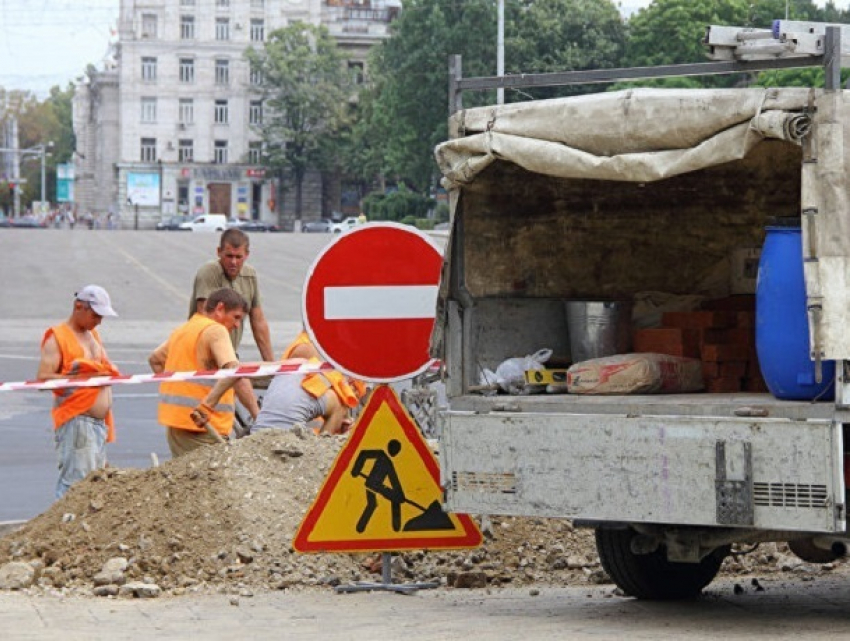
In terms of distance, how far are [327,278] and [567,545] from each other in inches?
89.5

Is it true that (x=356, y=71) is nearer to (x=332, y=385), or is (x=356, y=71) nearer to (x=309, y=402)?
(x=332, y=385)

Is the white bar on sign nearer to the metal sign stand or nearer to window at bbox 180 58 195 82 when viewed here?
the metal sign stand

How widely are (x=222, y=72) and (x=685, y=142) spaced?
139 meters

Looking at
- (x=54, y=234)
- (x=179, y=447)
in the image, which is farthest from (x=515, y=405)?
(x=54, y=234)

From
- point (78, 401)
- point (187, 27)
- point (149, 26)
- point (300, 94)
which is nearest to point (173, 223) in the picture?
point (300, 94)

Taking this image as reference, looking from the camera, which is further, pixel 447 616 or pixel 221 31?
pixel 221 31

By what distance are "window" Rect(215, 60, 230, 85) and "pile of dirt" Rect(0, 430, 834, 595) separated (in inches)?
5323

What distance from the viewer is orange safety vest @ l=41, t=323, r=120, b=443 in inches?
468

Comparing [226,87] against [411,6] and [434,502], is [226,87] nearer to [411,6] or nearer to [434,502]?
[411,6]

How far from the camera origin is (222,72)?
472 feet

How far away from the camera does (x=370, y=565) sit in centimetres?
993

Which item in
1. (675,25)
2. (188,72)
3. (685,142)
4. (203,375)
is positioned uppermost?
(188,72)

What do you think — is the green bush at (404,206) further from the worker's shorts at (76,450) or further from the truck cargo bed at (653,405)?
the truck cargo bed at (653,405)

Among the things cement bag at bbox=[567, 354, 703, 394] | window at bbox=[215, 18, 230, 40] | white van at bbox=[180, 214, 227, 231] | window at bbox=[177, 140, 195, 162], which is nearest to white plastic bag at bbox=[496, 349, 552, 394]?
cement bag at bbox=[567, 354, 703, 394]
